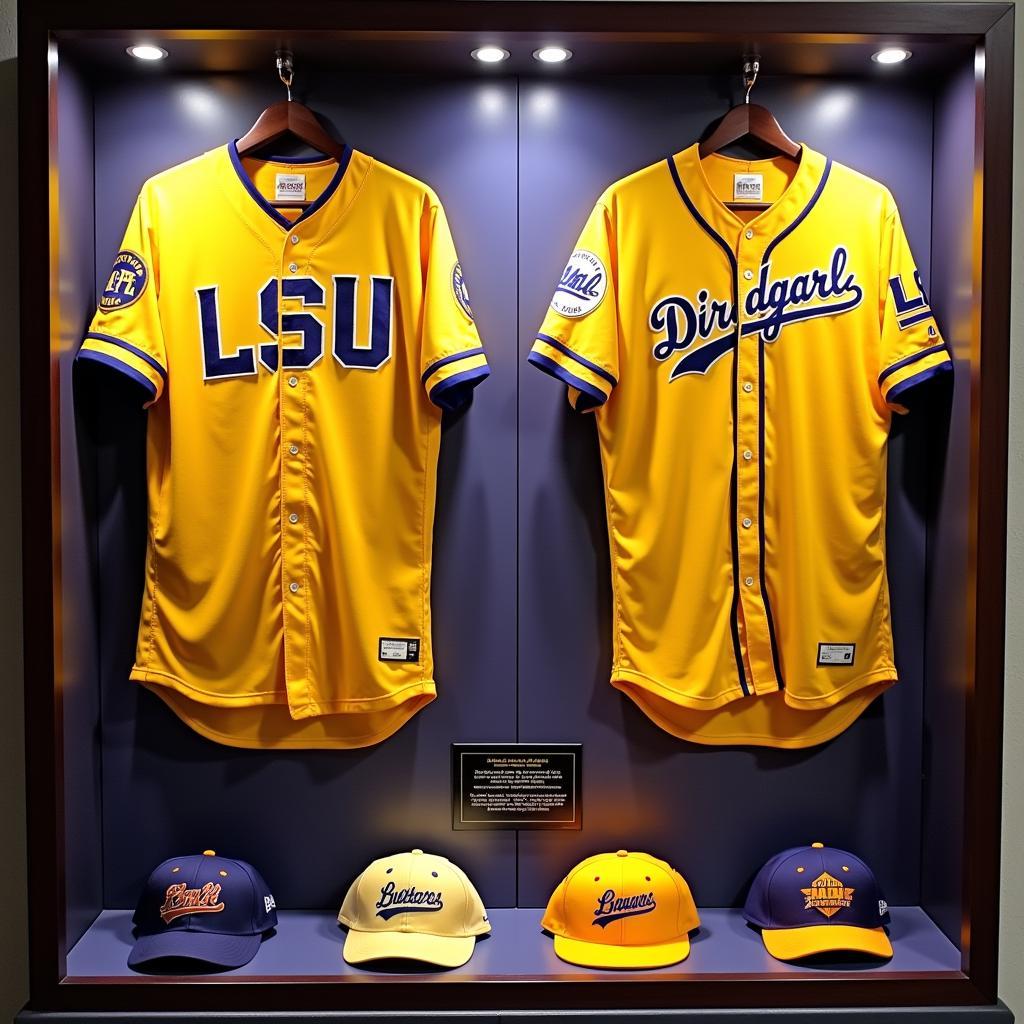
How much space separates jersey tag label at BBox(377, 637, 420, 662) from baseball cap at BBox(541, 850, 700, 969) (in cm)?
50

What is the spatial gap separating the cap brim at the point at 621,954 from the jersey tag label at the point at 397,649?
0.58 m

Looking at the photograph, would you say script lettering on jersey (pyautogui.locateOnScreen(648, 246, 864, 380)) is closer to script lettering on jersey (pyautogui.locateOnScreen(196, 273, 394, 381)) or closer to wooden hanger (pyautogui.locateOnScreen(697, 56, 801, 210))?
wooden hanger (pyautogui.locateOnScreen(697, 56, 801, 210))

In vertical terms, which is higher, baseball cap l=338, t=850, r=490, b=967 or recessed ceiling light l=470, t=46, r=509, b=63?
recessed ceiling light l=470, t=46, r=509, b=63

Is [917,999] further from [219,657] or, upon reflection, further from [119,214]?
[119,214]

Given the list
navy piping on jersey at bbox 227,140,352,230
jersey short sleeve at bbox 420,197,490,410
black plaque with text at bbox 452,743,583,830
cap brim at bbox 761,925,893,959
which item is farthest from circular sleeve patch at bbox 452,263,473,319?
cap brim at bbox 761,925,893,959

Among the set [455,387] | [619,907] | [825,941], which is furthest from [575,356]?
[825,941]

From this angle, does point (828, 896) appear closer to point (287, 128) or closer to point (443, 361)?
point (443, 361)

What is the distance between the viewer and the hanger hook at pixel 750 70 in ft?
5.86

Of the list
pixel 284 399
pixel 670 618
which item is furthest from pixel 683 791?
pixel 284 399

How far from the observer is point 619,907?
1776 millimetres

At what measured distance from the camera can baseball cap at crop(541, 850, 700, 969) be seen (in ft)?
5.75

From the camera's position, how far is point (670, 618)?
1.89 meters

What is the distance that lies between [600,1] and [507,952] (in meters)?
1.64

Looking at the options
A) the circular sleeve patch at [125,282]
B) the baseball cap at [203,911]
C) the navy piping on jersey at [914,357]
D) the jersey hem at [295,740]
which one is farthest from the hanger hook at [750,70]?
the baseball cap at [203,911]
